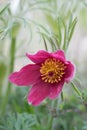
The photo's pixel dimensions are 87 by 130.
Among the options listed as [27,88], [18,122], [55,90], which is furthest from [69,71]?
[27,88]

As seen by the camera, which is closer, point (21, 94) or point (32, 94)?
point (32, 94)

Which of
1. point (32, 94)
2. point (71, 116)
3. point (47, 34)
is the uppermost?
point (47, 34)

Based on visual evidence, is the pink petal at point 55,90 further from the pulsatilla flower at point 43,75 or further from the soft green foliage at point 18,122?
Result: the soft green foliage at point 18,122

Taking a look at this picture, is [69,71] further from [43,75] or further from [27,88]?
[27,88]

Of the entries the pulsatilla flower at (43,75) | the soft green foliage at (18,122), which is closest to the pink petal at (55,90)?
the pulsatilla flower at (43,75)

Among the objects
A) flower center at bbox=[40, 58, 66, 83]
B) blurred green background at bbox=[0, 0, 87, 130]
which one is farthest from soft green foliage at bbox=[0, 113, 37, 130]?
flower center at bbox=[40, 58, 66, 83]

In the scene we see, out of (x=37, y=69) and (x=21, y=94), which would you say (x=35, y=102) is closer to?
(x=37, y=69)

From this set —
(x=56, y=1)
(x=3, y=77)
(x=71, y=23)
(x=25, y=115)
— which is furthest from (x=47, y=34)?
(x=3, y=77)

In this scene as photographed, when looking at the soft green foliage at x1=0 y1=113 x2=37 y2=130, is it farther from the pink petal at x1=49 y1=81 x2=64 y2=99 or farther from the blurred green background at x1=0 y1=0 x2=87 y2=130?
the pink petal at x1=49 y1=81 x2=64 y2=99
